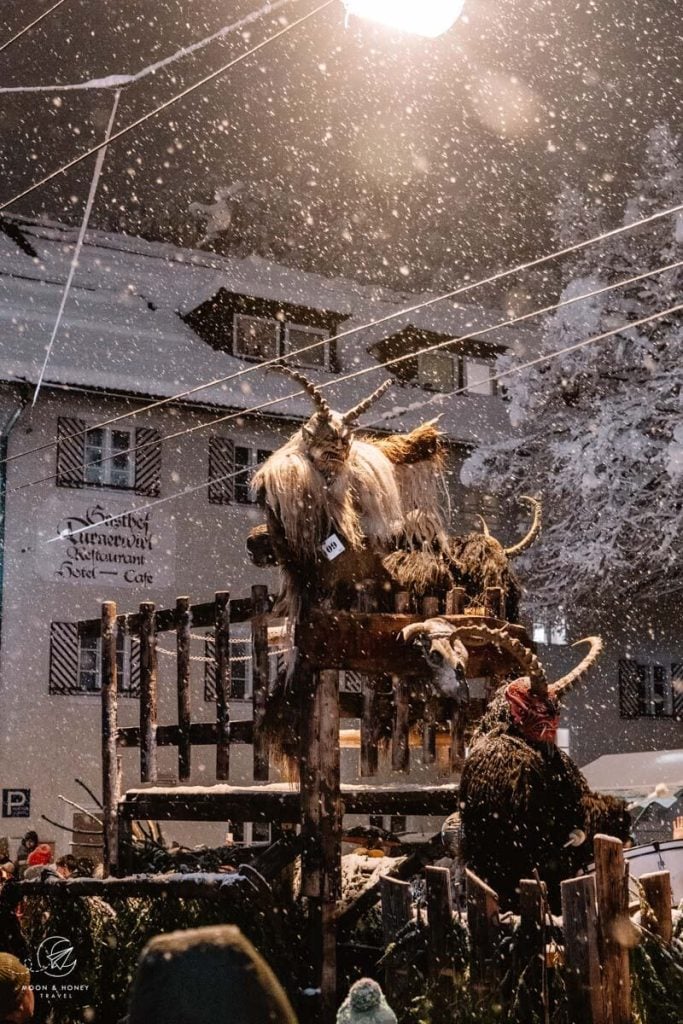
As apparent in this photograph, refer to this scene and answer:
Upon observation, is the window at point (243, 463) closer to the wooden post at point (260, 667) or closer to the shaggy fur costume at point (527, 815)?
the wooden post at point (260, 667)

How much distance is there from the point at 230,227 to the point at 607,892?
17469mm

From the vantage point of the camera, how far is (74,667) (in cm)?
1669

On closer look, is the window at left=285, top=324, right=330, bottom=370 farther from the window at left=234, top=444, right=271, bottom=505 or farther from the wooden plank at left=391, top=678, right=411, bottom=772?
the wooden plank at left=391, top=678, right=411, bottom=772

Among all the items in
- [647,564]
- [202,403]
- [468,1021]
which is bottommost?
[468,1021]

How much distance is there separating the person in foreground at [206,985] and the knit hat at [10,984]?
2518 millimetres

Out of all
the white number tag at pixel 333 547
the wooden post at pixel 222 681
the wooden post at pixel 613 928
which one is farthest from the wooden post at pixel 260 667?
the wooden post at pixel 613 928

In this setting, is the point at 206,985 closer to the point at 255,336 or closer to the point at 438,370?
the point at 255,336

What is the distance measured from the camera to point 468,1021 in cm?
459

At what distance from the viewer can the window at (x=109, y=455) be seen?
1791 centimetres

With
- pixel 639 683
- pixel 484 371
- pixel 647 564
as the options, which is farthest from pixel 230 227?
pixel 639 683

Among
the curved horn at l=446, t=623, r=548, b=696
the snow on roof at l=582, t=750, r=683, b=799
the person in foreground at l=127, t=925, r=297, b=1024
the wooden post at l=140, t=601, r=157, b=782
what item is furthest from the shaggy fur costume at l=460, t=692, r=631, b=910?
the snow on roof at l=582, t=750, r=683, b=799

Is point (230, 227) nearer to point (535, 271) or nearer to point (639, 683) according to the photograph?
point (535, 271)

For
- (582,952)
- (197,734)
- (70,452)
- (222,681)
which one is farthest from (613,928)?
(70,452)

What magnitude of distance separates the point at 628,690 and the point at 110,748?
49.7 feet
